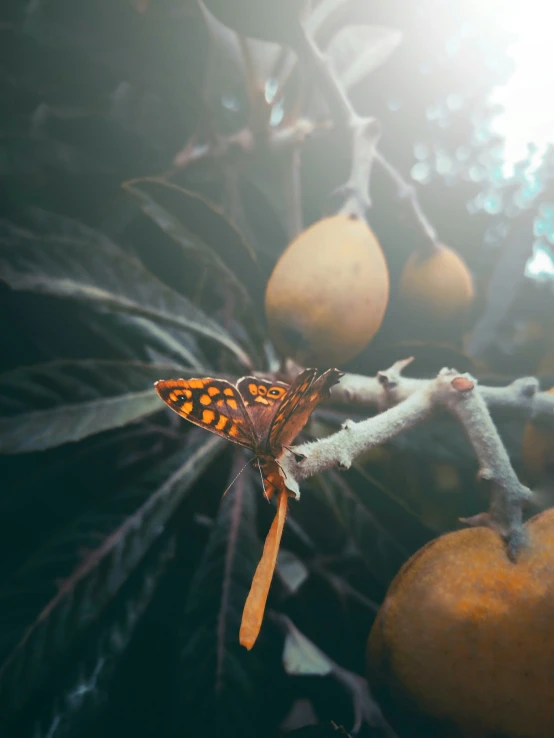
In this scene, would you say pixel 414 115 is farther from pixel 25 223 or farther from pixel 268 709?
pixel 268 709

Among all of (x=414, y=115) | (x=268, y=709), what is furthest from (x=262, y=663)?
(x=414, y=115)

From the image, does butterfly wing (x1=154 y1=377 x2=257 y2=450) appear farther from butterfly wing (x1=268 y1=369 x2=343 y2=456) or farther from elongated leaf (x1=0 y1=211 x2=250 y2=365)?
elongated leaf (x1=0 y1=211 x2=250 y2=365)

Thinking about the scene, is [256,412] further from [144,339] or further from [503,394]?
[144,339]

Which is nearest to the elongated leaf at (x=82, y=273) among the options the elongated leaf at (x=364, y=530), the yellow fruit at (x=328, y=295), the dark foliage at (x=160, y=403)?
the dark foliage at (x=160, y=403)

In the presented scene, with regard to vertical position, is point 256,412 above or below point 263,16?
below

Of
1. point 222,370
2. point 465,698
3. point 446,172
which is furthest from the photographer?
point 446,172

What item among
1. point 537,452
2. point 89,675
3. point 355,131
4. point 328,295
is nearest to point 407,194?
point 355,131
